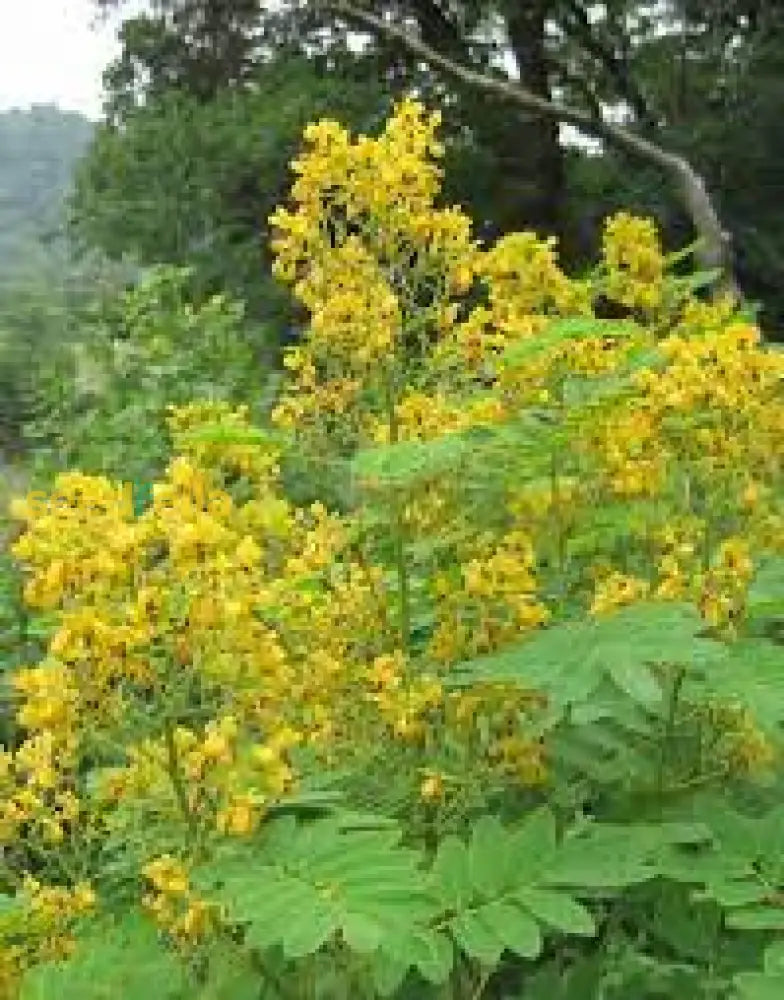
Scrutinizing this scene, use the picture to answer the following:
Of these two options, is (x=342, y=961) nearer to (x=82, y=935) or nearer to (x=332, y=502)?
(x=82, y=935)

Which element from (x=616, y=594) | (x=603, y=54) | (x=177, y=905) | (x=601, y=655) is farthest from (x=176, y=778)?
(x=603, y=54)

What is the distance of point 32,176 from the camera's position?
84.8 metres

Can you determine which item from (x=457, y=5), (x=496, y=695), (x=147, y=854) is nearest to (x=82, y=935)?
(x=147, y=854)

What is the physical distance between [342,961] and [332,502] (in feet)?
4.68

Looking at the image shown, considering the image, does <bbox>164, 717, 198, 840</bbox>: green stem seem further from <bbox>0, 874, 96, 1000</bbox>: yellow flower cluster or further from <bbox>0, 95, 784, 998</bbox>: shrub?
<bbox>0, 874, 96, 1000</bbox>: yellow flower cluster

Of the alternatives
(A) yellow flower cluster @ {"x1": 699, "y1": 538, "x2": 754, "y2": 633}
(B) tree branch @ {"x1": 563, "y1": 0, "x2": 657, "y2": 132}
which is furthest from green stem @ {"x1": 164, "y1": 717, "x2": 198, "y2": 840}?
(B) tree branch @ {"x1": 563, "y1": 0, "x2": 657, "y2": 132}

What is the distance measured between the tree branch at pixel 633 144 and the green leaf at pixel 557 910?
8.45 m

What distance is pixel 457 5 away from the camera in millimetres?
17594

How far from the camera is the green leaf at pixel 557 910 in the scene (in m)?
2.43

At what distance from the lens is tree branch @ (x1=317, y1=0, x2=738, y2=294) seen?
1183cm

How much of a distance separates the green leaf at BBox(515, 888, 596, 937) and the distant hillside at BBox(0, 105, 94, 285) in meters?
48.4

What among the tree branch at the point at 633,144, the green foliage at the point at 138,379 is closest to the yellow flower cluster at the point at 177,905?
the green foliage at the point at 138,379

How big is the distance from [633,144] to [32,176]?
7503 cm

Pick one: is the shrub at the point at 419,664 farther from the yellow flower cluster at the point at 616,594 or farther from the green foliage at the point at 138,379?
the green foliage at the point at 138,379
